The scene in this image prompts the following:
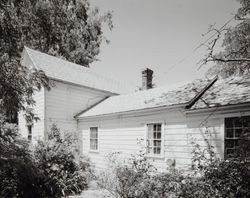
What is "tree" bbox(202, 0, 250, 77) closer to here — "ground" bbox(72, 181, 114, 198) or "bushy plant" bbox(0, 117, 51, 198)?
"ground" bbox(72, 181, 114, 198)

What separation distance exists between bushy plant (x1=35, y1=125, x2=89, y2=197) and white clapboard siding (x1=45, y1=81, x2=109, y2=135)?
4798 millimetres

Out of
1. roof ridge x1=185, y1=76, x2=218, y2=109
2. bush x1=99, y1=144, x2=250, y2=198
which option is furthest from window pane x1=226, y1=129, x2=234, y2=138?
bush x1=99, y1=144, x2=250, y2=198

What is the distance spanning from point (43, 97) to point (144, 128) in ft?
22.6

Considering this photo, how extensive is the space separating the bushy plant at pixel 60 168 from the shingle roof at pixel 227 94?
5542 mm

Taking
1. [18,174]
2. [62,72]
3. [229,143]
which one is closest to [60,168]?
[18,174]

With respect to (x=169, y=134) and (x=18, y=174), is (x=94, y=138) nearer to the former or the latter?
(x=169, y=134)

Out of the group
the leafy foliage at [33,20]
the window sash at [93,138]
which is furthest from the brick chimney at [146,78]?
the leafy foliage at [33,20]

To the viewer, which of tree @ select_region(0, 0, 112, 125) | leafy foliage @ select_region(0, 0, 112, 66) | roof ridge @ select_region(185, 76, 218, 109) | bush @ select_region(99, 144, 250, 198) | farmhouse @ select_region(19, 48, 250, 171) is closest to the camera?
bush @ select_region(99, 144, 250, 198)

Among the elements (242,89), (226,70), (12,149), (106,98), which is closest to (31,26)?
(12,149)

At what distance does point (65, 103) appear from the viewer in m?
14.8

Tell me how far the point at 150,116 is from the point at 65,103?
6515mm

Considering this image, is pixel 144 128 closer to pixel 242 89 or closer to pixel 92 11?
pixel 242 89

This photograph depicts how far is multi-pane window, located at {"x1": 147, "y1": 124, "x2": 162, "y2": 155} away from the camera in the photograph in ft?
34.6

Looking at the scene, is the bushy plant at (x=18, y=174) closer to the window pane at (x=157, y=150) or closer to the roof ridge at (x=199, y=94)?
the window pane at (x=157, y=150)
